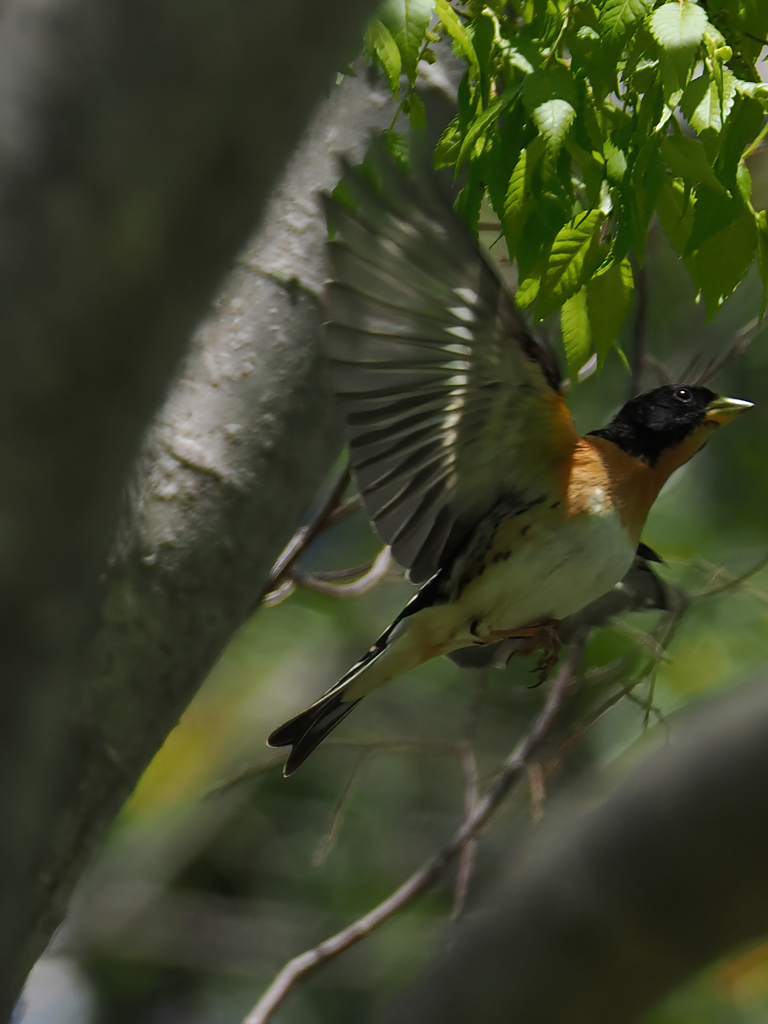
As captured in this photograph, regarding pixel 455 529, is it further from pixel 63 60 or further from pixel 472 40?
pixel 63 60

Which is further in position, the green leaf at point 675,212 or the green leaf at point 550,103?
the green leaf at point 675,212

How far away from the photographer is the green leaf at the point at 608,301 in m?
2.37

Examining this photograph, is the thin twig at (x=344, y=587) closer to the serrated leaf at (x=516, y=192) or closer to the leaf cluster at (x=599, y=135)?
the leaf cluster at (x=599, y=135)

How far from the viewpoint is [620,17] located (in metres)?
2.08

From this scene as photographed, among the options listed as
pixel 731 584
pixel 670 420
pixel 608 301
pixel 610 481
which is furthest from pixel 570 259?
pixel 731 584

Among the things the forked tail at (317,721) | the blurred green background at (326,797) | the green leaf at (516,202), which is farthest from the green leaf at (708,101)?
the blurred green background at (326,797)

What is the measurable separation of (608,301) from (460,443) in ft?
2.23

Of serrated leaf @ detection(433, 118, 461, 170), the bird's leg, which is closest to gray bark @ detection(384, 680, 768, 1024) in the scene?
serrated leaf @ detection(433, 118, 461, 170)

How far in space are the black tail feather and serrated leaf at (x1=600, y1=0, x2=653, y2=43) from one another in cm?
206

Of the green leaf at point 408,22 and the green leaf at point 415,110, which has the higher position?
the green leaf at point 408,22

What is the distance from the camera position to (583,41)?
2.21m

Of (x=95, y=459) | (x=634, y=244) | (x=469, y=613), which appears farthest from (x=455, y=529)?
(x=95, y=459)

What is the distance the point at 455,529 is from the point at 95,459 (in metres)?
2.19

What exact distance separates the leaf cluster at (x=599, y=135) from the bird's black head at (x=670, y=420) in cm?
96
